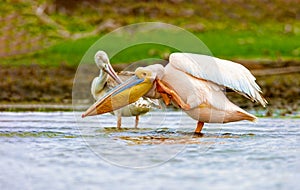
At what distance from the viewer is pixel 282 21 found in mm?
21219

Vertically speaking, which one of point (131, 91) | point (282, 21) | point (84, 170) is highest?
point (282, 21)

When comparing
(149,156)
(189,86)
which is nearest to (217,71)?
(189,86)

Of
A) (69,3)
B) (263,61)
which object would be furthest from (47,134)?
(69,3)

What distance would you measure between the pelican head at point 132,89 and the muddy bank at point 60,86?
3812 millimetres

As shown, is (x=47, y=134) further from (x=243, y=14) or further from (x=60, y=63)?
(x=243, y=14)

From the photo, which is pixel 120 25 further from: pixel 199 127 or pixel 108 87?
pixel 199 127

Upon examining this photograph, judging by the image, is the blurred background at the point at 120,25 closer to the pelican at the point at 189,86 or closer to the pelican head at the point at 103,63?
the pelican head at the point at 103,63

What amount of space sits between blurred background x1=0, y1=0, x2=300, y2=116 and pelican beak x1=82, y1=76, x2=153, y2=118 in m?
4.95

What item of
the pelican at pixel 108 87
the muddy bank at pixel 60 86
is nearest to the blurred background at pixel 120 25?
the muddy bank at pixel 60 86

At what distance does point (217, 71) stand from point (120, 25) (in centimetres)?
1064

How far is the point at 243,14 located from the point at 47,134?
11.4 meters

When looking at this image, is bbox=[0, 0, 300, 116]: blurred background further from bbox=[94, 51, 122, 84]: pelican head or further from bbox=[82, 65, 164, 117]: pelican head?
bbox=[82, 65, 164, 117]: pelican head

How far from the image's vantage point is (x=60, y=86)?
55.6ft

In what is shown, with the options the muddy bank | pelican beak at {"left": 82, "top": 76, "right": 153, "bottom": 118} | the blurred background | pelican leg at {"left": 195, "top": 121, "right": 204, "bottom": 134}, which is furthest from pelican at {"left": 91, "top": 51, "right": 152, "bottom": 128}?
the blurred background
